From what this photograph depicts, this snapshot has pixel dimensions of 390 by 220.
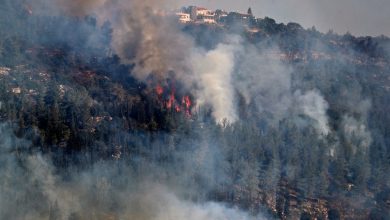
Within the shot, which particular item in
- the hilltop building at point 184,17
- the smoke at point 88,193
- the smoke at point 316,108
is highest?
the hilltop building at point 184,17

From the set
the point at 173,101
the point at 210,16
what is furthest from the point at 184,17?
the point at 173,101

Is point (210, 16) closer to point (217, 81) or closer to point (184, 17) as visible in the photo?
point (184, 17)

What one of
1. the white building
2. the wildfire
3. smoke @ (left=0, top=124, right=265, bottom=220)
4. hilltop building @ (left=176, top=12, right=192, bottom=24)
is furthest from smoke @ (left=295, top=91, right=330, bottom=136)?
the white building

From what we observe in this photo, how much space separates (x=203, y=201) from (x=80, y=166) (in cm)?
1645

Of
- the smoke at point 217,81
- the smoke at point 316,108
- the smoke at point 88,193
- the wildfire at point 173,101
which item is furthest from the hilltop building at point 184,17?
the smoke at point 88,193

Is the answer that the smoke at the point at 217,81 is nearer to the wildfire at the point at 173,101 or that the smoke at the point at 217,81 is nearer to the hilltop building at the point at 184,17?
the wildfire at the point at 173,101

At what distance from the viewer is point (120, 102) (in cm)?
9125

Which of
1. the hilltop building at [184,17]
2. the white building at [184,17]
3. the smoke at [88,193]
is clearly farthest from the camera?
the white building at [184,17]

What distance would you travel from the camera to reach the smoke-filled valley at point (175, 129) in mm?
68688

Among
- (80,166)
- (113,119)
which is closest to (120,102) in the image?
(113,119)

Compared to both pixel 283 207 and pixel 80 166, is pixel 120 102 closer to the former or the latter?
pixel 80 166

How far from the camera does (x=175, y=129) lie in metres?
84.6

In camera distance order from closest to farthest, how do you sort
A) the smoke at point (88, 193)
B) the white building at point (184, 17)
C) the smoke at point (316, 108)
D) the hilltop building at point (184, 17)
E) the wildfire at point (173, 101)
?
1. the smoke at point (88, 193)
2. the wildfire at point (173, 101)
3. the smoke at point (316, 108)
4. the hilltop building at point (184, 17)
5. the white building at point (184, 17)

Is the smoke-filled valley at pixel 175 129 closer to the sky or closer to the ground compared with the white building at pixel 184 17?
closer to the ground
